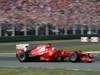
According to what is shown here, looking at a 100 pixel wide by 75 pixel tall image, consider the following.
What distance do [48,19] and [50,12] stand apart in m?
3.20

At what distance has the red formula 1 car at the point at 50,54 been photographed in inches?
459

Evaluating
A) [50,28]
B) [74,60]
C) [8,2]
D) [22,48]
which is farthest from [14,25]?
[74,60]

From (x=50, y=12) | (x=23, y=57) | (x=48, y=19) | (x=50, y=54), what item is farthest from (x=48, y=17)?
Answer: (x=50, y=54)

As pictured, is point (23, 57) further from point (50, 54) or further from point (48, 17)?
point (48, 17)

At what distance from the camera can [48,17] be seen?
3762 cm

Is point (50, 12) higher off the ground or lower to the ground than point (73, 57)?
higher

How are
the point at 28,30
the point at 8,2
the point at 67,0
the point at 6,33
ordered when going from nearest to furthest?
1. the point at 6,33
2. the point at 28,30
3. the point at 8,2
4. the point at 67,0

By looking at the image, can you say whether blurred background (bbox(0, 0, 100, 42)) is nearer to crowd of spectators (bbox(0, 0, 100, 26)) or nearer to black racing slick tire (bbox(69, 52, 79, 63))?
crowd of spectators (bbox(0, 0, 100, 26))

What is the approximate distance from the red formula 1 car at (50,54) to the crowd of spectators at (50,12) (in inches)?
A: 812

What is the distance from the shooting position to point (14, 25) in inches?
1244

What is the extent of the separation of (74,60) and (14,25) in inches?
812

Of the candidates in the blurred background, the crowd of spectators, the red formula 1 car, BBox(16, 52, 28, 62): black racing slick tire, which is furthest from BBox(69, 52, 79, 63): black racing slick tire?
the crowd of spectators

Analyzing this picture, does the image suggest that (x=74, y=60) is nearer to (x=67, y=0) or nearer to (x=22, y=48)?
(x=22, y=48)

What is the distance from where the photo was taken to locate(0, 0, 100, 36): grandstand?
1282 inches
